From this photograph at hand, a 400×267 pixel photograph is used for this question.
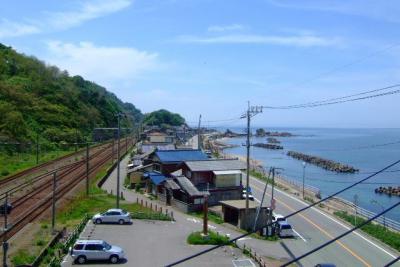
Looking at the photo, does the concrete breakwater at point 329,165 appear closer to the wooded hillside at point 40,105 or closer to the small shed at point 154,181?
the wooded hillside at point 40,105

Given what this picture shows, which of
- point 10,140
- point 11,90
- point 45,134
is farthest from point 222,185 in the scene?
point 11,90

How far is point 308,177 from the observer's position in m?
67.1

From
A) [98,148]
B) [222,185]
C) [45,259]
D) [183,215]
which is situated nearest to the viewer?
[45,259]

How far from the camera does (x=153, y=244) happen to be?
66.9 feet

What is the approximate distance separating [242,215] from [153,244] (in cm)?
740

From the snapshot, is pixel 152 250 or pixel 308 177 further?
pixel 308 177

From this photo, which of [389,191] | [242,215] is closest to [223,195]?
[242,215]

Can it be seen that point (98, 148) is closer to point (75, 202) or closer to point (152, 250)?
point (75, 202)

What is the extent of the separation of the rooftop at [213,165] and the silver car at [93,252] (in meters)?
15.9

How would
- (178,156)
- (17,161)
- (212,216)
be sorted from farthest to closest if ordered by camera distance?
(17,161), (178,156), (212,216)

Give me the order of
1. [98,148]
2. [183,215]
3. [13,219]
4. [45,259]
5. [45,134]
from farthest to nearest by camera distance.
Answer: [98,148]
[45,134]
[183,215]
[13,219]
[45,259]

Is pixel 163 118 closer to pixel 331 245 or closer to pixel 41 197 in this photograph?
pixel 41 197

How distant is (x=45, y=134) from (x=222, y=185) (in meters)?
34.0

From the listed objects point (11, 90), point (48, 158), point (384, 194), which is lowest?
point (384, 194)
